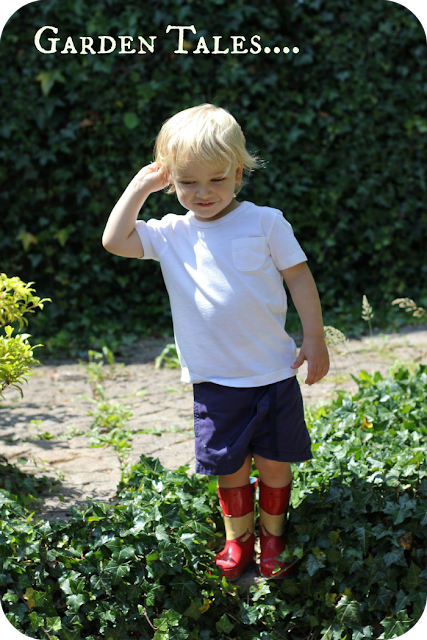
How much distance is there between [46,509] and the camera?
7.41ft

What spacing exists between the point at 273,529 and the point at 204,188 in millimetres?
1186

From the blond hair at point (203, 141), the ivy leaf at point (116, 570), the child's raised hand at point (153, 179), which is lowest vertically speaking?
the ivy leaf at point (116, 570)

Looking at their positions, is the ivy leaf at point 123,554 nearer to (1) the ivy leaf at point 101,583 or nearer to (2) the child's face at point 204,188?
(1) the ivy leaf at point 101,583

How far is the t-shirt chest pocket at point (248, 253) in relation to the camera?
1.88 m

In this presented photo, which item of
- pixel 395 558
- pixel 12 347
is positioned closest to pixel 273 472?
pixel 395 558

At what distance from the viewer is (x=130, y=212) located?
194 centimetres

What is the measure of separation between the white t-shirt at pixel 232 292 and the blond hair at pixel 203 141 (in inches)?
7.9

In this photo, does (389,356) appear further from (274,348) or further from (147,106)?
(147,106)

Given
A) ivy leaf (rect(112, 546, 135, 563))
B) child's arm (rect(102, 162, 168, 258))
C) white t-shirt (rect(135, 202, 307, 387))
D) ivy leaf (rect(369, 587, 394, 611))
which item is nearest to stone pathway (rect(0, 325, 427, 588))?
ivy leaf (rect(112, 546, 135, 563))

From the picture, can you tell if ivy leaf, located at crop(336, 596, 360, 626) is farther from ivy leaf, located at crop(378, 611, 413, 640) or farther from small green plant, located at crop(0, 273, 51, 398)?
small green plant, located at crop(0, 273, 51, 398)

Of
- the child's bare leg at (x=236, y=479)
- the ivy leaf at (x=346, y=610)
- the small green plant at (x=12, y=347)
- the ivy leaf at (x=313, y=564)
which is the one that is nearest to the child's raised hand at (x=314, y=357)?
the child's bare leg at (x=236, y=479)

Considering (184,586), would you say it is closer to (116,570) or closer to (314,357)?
(116,570)

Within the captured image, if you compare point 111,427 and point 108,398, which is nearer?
point 111,427

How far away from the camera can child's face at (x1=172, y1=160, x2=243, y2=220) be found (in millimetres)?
1802
